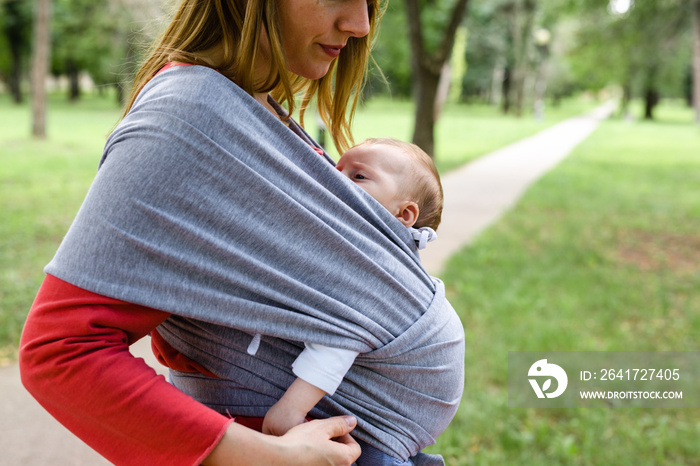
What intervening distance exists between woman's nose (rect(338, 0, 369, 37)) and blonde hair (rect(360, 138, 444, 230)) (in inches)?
13.9

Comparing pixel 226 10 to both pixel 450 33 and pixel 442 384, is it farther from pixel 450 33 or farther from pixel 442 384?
pixel 450 33

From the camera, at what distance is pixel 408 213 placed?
1565 millimetres

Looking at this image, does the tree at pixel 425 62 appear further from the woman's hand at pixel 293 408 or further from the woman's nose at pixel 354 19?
the woman's hand at pixel 293 408

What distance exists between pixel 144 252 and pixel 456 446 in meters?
2.96

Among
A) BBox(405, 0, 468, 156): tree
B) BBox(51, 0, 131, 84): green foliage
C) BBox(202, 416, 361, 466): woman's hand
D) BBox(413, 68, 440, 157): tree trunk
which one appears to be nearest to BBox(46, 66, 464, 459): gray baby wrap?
BBox(202, 416, 361, 466): woman's hand

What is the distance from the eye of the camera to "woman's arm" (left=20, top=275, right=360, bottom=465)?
3.14 ft

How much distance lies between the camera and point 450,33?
10453 millimetres

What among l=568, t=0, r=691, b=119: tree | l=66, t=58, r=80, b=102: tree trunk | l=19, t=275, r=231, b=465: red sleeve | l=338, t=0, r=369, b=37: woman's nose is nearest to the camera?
l=19, t=275, r=231, b=465: red sleeve

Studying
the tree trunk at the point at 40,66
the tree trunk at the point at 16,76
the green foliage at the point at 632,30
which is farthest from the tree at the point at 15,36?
the green foliage at the point at 632,30

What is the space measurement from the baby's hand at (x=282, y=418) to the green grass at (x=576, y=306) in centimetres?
253

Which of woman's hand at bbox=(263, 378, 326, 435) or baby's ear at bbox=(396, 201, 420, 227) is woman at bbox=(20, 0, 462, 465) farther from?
baby's ear at bbox=(396, 201, 420, 227)

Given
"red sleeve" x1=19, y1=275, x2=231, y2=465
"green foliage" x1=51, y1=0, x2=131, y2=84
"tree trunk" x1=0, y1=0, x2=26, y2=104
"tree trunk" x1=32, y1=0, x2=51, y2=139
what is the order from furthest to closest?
"tree trunk" x1=0, y1=0, x2=26, y2=104 → "green foliage" x1=51, y1=0, x2=131, y2=84 → "tree trunk" x1=32, y1=0, x2=51, y2=139 → "red sleeve" x1=19, y1=275, x2=231, y2=465

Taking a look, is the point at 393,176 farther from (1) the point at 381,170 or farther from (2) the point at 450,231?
(2) the point at 450,231

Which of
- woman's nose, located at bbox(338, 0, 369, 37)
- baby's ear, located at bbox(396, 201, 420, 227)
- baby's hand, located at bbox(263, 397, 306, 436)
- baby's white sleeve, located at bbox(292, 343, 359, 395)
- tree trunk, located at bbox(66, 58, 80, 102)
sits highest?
woman's nose, located at bbox(338, 0, 369, 37)
